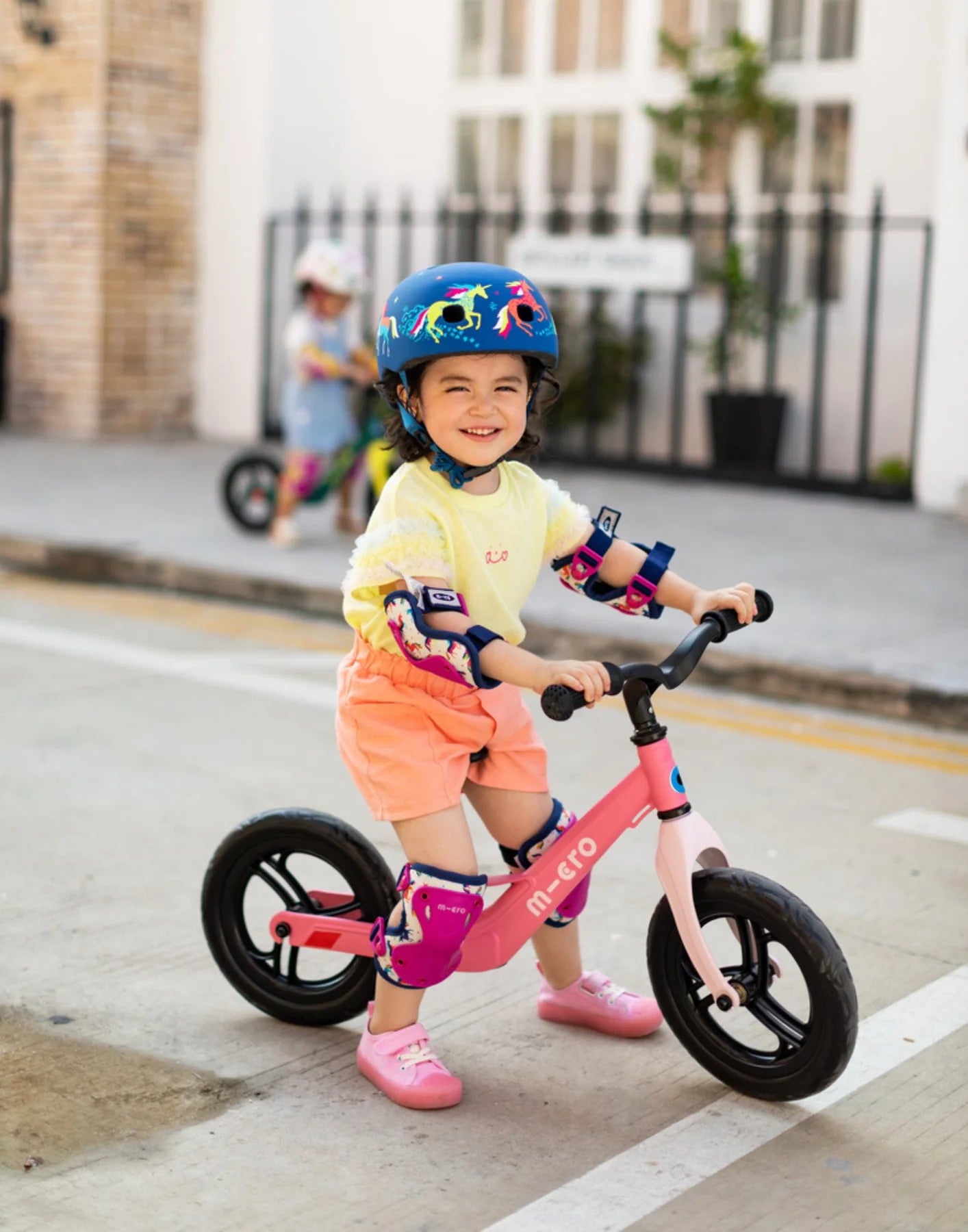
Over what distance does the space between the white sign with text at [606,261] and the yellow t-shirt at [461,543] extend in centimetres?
858

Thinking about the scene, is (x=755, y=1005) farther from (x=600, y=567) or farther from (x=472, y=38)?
(x=472, y=38)

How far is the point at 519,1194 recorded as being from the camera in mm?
3068

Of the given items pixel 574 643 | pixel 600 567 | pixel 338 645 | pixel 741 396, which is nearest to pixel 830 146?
pixel 741 396

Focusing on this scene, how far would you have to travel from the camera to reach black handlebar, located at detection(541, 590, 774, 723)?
2.98 m

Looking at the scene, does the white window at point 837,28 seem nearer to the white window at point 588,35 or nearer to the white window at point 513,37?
the white window at point 588,35

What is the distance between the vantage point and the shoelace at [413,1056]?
346 cm

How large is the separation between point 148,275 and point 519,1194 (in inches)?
471

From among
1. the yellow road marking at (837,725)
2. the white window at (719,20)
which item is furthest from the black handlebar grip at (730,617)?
the white window at (719,20)

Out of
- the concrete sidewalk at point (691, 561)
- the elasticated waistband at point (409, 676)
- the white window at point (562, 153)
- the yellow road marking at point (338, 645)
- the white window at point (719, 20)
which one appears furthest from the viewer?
the white window at point (562, 153)

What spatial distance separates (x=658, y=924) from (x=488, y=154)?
11.1m

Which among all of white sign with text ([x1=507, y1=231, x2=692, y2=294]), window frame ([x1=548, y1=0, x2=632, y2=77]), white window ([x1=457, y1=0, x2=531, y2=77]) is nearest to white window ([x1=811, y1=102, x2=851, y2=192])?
white sign with text ([x1=507, y1=231, x2=692, y2=294])

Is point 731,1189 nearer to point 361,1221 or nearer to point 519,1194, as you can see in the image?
point 519,1194

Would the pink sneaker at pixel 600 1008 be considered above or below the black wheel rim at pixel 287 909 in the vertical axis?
below

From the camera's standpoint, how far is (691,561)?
9125 mm
